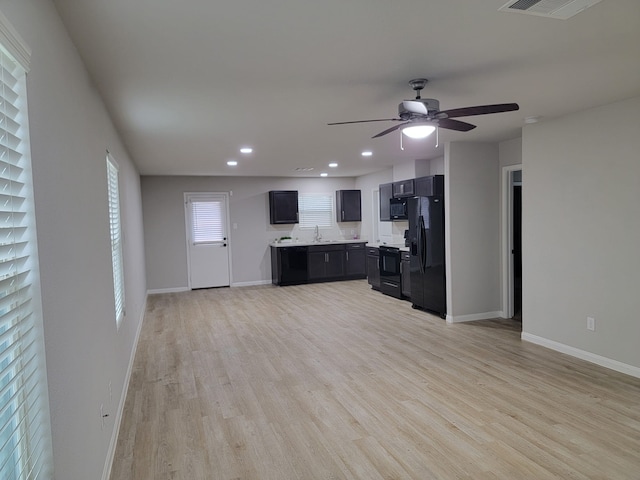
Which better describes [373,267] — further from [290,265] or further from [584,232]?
[584,232]

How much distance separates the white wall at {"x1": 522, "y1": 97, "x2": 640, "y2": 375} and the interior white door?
19.9 ft

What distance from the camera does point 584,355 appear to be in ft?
13.2

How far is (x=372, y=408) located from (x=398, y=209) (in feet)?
15.7

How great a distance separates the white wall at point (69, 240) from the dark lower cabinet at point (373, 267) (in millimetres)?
5656

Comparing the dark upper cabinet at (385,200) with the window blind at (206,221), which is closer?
the dark upper cabinet at (385,200)

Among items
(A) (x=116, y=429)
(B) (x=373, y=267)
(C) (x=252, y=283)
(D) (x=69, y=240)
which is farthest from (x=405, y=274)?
(D) (x=69, y=240)

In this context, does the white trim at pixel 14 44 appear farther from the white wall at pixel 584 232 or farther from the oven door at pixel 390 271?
the oven door at pixel 390 271

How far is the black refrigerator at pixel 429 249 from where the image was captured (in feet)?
18.9

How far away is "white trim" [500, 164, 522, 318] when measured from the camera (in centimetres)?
555

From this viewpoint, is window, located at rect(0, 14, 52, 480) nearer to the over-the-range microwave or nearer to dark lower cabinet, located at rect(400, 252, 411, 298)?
dark lower cabinet, located at rect(400, 252, 411, 298)

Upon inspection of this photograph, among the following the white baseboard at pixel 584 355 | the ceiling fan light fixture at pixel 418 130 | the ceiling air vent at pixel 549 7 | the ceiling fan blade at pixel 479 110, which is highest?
the ceiling air vent at pixel 549 7

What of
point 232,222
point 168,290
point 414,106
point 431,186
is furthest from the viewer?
point 232,222

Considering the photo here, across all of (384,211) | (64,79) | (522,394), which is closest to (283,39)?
(64,79)

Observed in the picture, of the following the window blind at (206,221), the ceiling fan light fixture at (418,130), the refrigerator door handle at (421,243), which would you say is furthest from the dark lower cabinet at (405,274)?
the window blind at (206,221)
